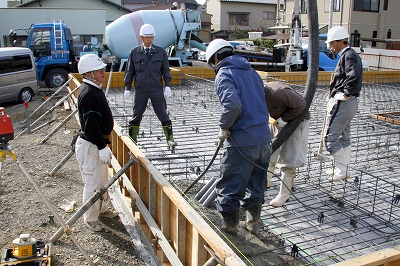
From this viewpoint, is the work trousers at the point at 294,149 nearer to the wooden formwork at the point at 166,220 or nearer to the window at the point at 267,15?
the wooden formwork at the point at 166,220

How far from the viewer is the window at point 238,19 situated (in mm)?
38566

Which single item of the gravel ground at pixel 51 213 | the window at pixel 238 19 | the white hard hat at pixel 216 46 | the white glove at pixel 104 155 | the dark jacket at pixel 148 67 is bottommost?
the gravel ground at pixel 51 213

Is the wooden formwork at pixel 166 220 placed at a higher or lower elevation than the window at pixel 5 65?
lower

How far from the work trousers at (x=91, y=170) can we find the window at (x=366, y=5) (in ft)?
77.4

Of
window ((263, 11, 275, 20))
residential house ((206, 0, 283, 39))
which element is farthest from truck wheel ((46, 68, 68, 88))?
window ((263, 11, 275, 20))

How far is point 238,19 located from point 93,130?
37511 millimetres

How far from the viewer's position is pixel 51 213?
13.7 feet

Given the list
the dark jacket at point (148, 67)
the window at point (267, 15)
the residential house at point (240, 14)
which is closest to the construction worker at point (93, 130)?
the dark jacket at point (148, 67)

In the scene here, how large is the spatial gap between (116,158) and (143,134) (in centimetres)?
147

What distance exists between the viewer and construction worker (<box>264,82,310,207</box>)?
359cm

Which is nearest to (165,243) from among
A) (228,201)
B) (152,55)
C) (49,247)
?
(228,201)

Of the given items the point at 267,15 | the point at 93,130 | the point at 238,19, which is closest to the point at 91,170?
the point at 93,130

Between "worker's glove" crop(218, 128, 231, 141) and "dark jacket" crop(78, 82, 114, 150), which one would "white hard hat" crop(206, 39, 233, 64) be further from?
"dark jacket" crop(78, 82, 114, 150)

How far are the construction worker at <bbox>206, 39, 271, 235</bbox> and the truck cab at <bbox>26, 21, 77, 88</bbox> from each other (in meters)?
11.1
